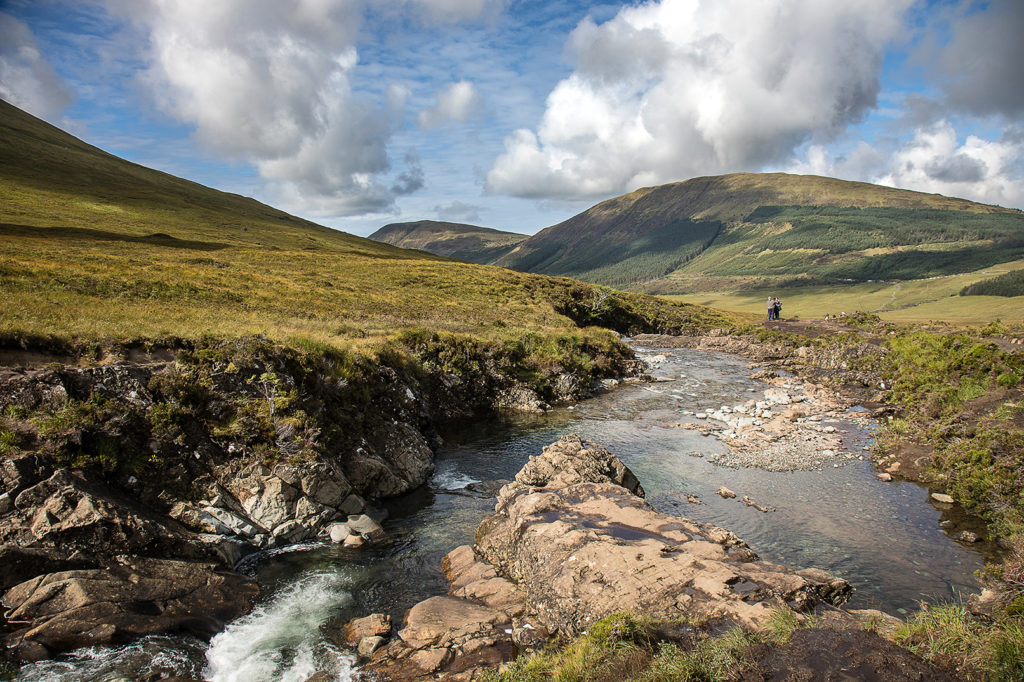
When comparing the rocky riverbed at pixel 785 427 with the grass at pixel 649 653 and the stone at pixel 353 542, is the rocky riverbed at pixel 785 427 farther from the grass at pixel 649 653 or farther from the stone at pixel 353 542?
the stone at pixel 353 542

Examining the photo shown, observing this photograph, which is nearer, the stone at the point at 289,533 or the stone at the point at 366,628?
the stone at the point at 366,628

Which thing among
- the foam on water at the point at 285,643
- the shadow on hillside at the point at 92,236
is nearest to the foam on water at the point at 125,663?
the foam on water at the point at 285,643

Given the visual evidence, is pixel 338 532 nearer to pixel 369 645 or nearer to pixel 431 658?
pixel 369 645

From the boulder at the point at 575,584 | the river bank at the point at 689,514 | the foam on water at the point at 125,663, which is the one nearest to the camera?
the foam on water at the point at 125,663

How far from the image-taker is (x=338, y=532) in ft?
59.4

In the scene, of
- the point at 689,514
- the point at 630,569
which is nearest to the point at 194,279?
the point at 689,514

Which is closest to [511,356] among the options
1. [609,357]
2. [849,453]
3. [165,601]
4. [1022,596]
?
[609,357]

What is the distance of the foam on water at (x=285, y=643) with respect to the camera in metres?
11.8

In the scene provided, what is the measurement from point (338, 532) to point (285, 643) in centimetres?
531

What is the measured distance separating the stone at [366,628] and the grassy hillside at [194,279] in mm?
14759

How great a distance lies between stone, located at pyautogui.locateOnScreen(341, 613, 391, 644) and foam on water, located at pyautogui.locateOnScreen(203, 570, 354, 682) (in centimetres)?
49

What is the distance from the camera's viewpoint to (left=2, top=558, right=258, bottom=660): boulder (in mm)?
11648

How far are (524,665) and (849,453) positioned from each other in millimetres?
23233

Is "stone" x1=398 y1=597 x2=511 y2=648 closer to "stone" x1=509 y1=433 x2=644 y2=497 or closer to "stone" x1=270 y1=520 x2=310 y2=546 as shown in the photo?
"stone" x1=270 y1=520 x2=310 y2=546
